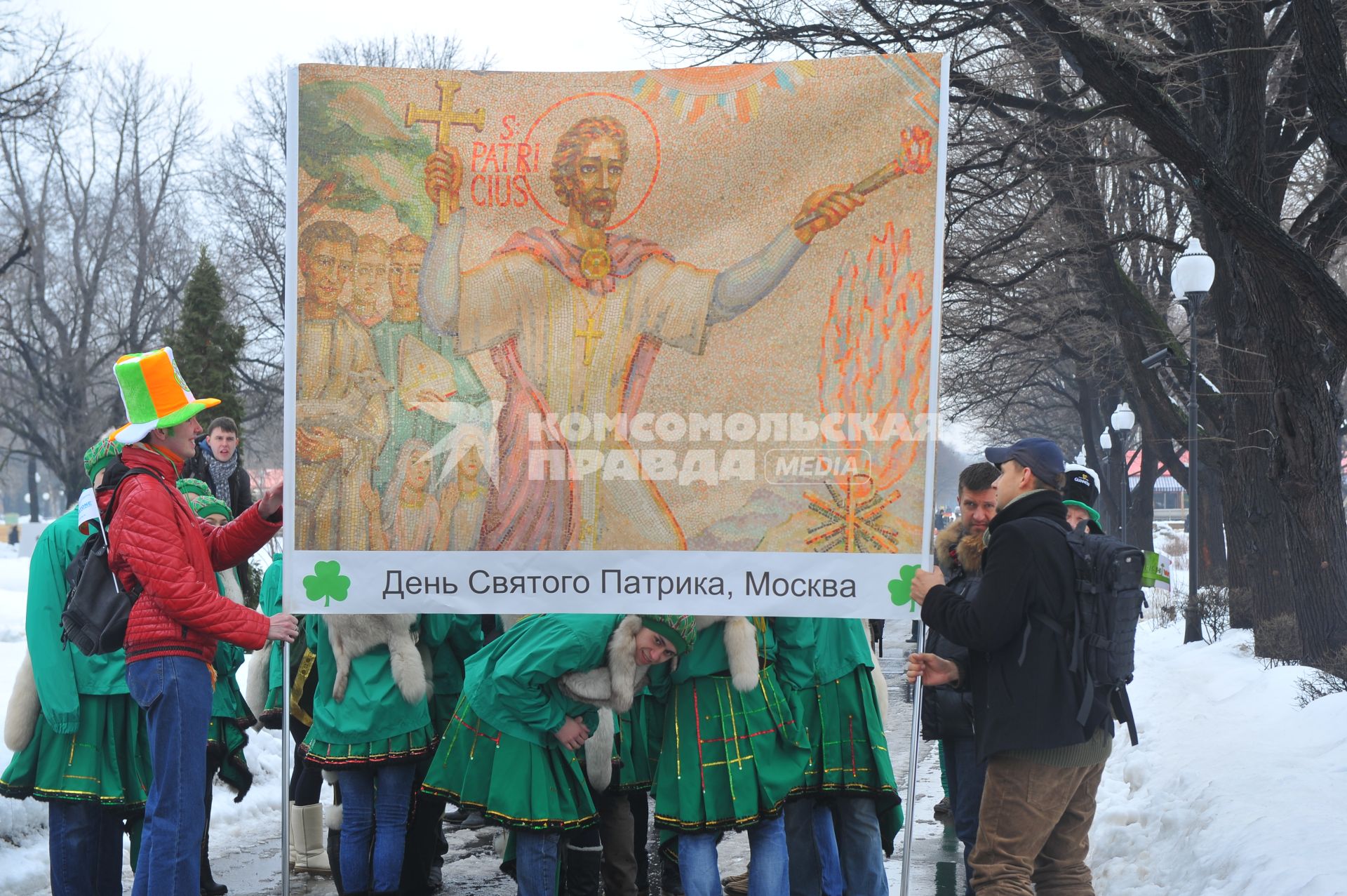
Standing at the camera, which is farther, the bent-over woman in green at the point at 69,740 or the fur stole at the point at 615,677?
the bent-over woman in green at the point at 69,740

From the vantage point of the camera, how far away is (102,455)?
500 cm

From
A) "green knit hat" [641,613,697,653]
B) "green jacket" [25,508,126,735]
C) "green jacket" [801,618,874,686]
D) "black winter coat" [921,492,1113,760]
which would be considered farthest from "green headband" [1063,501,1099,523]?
"green jacket" [25,508,126,735]

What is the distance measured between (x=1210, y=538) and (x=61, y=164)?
1386 inches

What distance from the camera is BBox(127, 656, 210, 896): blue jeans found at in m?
4.66

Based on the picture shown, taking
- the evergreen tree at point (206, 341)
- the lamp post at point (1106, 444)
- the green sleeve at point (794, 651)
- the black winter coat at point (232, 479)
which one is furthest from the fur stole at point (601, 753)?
the lamp post at point (1106, 444)

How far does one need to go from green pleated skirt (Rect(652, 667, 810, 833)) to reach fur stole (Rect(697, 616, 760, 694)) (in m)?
0.13

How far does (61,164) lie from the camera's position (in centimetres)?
4091

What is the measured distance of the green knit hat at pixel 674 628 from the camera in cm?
477

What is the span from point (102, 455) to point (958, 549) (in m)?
3.46

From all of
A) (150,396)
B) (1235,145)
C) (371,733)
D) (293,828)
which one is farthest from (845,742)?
(1235,145)

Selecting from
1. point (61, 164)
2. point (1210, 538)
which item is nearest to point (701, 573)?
point (1210, 538)

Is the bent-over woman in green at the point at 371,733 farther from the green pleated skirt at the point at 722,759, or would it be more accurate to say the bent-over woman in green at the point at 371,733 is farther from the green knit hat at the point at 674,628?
the green knit hat at the point at 674,628

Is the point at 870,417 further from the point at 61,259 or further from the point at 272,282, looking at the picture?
the point at 61,259

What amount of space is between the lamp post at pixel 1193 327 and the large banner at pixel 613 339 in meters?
10.1
